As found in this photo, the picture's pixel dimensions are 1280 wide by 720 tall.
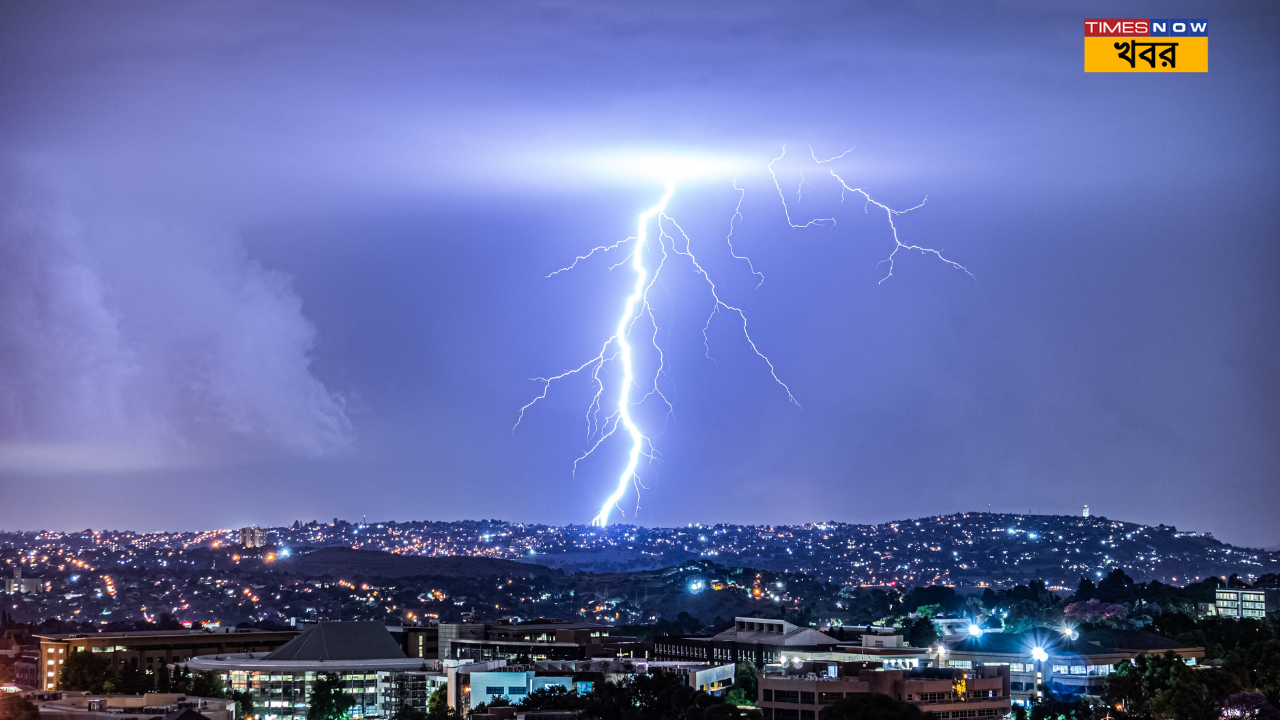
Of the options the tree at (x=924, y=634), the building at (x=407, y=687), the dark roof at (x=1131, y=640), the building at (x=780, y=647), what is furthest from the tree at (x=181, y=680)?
the dark roof at (x=1131, y=640)

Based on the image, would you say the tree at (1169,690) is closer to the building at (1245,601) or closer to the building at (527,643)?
the building at (527,643)

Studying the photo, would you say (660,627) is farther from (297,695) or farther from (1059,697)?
(1059,697)

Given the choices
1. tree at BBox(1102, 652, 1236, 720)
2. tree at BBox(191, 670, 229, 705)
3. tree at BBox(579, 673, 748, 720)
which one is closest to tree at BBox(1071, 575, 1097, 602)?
Result: tree at BBox(1102, 652, 1236, 720)

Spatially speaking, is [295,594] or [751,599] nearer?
[751,599]

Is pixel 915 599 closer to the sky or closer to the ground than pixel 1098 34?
closer to the ground

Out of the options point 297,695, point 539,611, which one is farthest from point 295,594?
point 297,695

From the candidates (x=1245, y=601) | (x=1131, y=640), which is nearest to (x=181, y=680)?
(x=1131, y=640)
